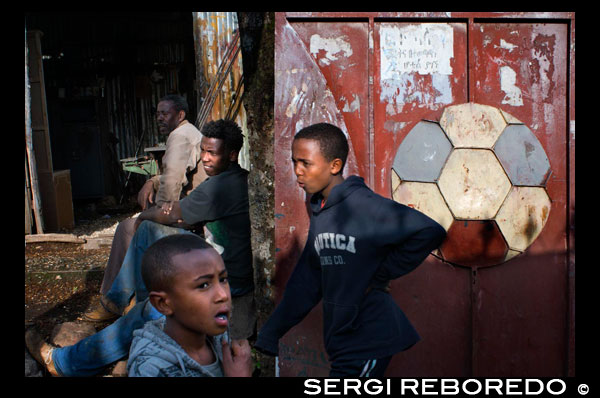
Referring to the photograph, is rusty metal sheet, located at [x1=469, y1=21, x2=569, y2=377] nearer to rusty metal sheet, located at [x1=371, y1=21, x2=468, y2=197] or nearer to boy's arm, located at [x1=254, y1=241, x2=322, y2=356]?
rusty metal sheet, located at [x1=371, y1=21, x2=468, y2=197]

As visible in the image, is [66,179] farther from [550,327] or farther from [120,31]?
[550,327]

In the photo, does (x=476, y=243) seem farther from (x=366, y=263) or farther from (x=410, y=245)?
(x=366, y=263)

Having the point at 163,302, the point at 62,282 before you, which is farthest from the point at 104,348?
the point at 62,282

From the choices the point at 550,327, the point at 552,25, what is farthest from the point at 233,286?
the point at 552,25

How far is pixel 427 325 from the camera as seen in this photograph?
3.36m

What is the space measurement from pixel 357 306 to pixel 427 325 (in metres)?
1.09

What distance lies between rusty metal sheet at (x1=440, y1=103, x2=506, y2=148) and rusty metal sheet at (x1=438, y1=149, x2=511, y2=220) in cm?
5

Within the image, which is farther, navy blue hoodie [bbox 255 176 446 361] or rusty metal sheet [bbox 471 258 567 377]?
rusty metal sheet [bbox 471 258 567 377]

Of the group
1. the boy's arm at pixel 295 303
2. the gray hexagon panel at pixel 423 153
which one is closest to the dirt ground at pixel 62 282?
the boy's arm at pixel 295 303

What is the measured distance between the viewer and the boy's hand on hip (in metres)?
1.95

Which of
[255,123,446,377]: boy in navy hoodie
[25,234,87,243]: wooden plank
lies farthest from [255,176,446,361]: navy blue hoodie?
[25,234,87,243]: wooden plank

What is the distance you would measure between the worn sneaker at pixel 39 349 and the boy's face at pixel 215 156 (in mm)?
1724

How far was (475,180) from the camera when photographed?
3.26 m

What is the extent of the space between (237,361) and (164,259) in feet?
1.56
